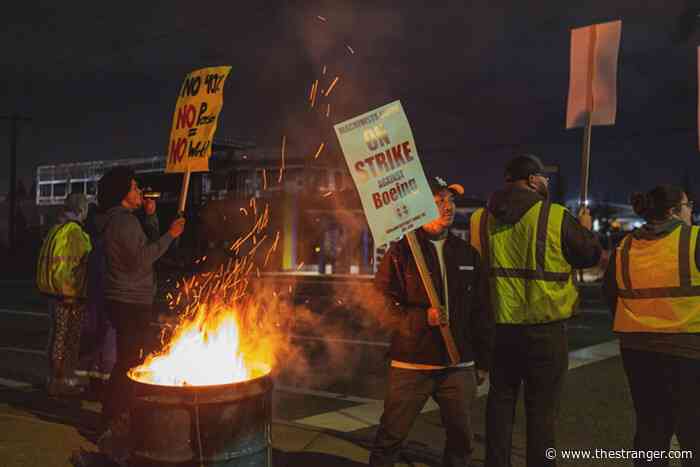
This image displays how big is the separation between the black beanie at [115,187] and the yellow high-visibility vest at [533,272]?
305 cm

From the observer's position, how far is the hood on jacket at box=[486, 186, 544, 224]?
4.32 meters

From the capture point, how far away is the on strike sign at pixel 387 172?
4176mm

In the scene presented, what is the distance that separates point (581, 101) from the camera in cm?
579

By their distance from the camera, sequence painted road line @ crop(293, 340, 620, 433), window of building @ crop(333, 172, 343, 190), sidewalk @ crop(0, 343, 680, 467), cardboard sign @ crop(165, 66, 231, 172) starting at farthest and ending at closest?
1. window of building @ crop(333, 172, 343, 190)
2. painted road line @ crop(293, 340, 620, 433)
3. cardboard sign @ crop(165, 66, 231, 172)
4. sidewalk @ crop(0, 343, 680, 467)

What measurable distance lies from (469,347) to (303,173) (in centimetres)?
3384

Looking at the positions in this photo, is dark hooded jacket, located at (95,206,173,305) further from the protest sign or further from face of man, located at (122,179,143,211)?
the protest sign

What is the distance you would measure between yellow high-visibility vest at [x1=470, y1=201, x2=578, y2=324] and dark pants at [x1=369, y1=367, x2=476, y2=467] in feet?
1.60

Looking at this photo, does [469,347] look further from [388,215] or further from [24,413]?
[24,413]

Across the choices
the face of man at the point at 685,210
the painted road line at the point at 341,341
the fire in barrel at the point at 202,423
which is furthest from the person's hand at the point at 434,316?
the painted road line at the point at 341,341

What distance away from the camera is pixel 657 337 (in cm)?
436

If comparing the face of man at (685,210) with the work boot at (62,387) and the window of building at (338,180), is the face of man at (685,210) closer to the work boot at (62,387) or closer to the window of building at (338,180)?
the work boot at (62,387)

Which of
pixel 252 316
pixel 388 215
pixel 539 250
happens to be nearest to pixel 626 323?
pixel 539 250

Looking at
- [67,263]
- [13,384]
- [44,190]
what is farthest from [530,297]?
[44,190]

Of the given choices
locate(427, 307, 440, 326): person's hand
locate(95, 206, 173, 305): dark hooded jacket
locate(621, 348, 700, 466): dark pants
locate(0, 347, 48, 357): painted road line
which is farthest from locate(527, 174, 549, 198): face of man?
locate(0, 347, 48, 357): painted road line
